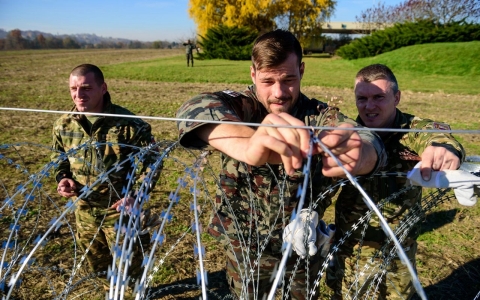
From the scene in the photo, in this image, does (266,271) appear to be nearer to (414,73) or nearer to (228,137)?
(228,137)

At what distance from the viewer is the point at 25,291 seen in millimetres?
3260

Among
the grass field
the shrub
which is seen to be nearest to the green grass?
the grass field

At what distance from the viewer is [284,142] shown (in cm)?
121

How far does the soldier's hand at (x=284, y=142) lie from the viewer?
1.19m

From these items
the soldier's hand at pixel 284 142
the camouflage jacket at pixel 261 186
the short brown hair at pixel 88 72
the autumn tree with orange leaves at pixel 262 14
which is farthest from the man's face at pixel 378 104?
the autumn tree with orange leaves at pixel 262 14

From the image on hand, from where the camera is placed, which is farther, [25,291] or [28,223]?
[28,223]

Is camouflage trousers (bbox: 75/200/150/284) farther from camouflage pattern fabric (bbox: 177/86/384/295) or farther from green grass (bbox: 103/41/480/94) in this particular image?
green grass (bbox: 103/41/480/94)

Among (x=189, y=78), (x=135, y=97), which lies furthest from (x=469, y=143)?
(x=189, y=78)

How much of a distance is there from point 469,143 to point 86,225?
7.22m

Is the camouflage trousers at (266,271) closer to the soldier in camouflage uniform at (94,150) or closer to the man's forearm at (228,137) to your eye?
the soldier in camouflage uniform at (94,150)

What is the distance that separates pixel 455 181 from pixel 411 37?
28.7 metres

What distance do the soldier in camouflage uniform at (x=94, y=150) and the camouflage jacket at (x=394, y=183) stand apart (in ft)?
5.25

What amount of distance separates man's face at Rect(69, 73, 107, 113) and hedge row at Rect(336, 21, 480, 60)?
1092 inches

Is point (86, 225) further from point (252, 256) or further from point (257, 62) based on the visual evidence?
point (257, 62)
